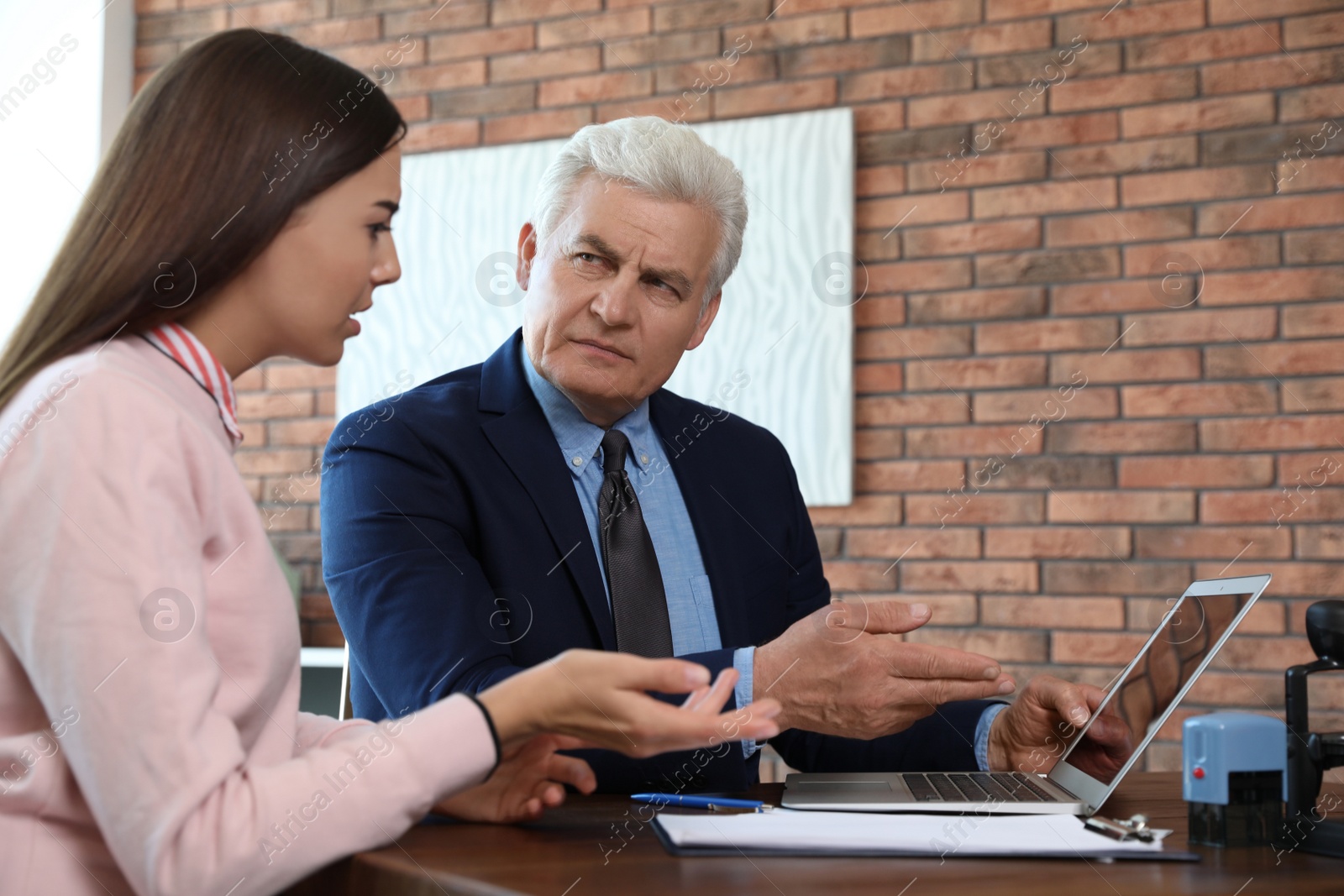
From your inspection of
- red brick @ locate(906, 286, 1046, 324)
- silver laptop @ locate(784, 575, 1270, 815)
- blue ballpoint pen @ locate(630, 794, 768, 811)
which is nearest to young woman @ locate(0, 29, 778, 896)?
blue ballpoint pen @ locate(630, 794, 768, 811)

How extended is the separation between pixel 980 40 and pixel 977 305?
65 centimetres

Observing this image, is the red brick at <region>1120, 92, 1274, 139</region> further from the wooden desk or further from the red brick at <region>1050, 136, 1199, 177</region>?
the wooden desk

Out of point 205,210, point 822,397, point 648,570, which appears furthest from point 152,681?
point 822,397

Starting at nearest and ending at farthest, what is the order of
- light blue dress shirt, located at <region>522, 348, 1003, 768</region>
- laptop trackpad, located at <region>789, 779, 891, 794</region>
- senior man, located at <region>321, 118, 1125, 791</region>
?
laptop trackpad, located at <region>789, 779, 891, 794</region> → senior man, located at <region>321, 118, 1125, 791</region> → light blue dress shirt, located at <region>522, 348, 1003, 768</region>

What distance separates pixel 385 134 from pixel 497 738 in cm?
54

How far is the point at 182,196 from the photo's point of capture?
96 centimetres

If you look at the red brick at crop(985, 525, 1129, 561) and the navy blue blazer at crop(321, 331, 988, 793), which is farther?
the red brick at crop(985, 525, 1129, 561)

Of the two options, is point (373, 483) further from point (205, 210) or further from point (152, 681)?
point (152, 681)

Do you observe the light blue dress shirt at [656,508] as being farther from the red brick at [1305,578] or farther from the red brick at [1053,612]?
the red brick at [1305,578]

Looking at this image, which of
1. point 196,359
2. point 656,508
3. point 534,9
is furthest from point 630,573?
point 534,9

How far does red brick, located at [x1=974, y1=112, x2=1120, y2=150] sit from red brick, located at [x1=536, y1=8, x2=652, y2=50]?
98cm

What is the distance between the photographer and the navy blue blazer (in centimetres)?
139

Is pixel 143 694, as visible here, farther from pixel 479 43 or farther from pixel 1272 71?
pixel 479 43

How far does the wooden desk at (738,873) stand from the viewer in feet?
2.73
